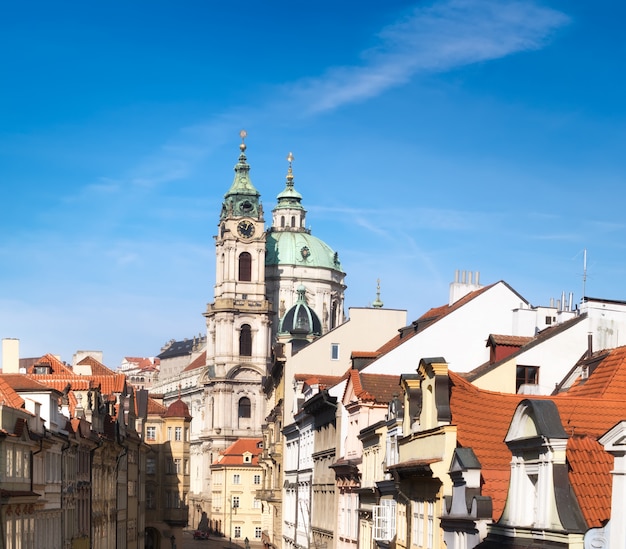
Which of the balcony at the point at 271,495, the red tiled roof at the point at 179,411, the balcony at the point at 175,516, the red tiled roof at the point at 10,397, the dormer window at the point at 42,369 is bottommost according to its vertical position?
the balcony at the point at 175,516

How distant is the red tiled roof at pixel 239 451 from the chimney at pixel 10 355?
99.3 m

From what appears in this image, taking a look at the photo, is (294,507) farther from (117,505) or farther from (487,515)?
(487,515)

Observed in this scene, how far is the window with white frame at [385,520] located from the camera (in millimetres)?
51812

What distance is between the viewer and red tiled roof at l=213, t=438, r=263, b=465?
183250mm

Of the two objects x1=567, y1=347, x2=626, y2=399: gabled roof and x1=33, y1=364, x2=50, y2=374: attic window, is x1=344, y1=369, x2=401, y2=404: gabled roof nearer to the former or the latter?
x1=567, y1=347, x2=626, y2=399: gabled roof

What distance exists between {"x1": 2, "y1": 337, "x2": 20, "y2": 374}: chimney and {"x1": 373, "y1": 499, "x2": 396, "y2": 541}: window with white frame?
33317mm

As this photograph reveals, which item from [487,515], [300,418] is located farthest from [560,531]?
[300,418]

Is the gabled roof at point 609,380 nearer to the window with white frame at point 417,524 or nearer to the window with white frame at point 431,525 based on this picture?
the window with white frame at point 431,525

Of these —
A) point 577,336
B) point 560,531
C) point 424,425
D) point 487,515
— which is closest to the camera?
point 560,531

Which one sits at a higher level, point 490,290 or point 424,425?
point 490,290

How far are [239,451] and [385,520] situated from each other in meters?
135

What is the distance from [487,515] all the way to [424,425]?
314 inches

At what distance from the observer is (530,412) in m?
30.4

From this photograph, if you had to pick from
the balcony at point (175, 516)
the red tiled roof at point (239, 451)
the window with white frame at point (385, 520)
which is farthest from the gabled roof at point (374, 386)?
the red tiled roof at point (239, 451)
